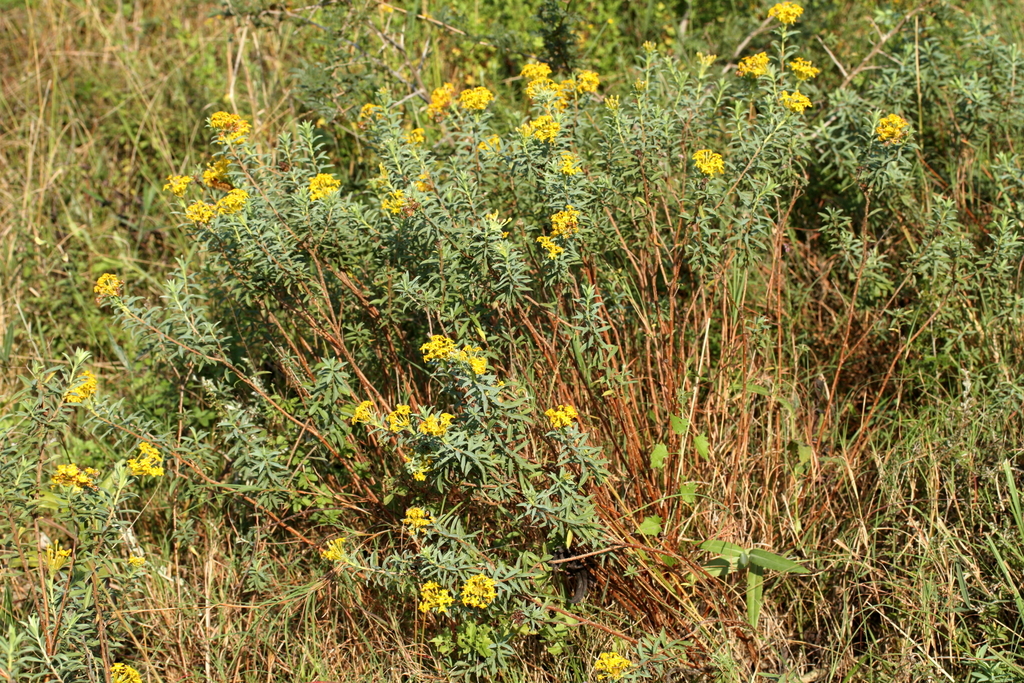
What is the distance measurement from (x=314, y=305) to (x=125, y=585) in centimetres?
101

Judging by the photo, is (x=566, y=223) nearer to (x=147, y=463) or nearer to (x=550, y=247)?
(x=550, y=247)

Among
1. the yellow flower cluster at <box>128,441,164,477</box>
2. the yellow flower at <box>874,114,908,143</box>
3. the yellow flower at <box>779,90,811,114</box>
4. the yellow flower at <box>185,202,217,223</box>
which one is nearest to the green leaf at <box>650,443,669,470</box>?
the yellow flower at <box>779,90,811,114</box>

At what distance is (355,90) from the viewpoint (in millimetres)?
3652

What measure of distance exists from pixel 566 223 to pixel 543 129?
0.34 metres

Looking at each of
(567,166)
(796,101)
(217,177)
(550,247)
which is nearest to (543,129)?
(567,166)

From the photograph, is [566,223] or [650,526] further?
[650,526]

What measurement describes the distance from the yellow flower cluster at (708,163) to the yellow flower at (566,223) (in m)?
0.39

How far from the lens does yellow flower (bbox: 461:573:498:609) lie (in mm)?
2162

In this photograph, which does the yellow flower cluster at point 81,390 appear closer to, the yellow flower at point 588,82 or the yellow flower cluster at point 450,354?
the yellow flower cluster at point 450,354

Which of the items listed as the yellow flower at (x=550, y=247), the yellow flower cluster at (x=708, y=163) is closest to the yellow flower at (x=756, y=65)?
the yellow flower cluster at (x=708, y=163)

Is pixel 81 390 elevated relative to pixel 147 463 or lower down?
elevated

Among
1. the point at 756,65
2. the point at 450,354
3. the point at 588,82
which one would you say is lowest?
the point at 450,354

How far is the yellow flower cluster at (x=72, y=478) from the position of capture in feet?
7.58

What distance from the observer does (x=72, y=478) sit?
234cm
